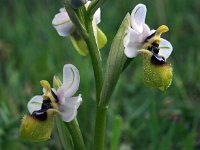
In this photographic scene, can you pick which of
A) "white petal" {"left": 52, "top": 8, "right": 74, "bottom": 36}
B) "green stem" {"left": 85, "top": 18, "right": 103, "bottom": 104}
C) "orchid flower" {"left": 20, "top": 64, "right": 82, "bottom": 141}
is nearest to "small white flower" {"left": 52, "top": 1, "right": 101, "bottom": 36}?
"white petal" {"left": 52, "top": 8, "right": 74, "bottom": 36}

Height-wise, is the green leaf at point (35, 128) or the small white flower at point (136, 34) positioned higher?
the small white flower at point (136, 34)

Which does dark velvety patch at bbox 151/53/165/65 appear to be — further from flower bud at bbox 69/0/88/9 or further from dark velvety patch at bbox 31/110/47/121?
dark velvety patch at bbox 31/110/47/121

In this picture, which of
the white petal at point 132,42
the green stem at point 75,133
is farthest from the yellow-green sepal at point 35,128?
the white petal at point 132,42

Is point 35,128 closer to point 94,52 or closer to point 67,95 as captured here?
point 67,95

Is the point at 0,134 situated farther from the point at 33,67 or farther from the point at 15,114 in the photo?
the point at 33,67

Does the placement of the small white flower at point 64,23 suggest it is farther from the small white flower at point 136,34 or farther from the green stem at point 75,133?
the green stem at point 75,133
